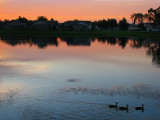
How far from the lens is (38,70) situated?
116 feet

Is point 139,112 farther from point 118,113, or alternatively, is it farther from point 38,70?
point 38,70

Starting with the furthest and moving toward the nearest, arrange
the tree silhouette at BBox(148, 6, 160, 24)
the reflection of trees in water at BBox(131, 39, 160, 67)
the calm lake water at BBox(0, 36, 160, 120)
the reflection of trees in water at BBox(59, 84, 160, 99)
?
the tree silhouette at BBox(148, 6, 160, 24), the reflection of trees in water at BBox(131, 39, 160, 67), the reflection of trees in water at BBox(59, 84, 160, 99), the calm lake water at BBox(0, 36, 160, 120)

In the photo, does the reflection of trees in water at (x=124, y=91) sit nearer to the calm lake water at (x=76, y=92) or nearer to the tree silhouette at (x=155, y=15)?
the calm lake water at (x=76, y=92)

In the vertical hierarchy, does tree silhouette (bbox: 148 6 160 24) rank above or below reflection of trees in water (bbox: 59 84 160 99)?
above

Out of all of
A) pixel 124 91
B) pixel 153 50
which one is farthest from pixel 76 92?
pixel 153 50

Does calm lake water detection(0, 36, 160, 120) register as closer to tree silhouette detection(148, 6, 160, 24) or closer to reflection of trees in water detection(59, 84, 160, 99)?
reflection of trees in water detection(59, 84, 160, 99)

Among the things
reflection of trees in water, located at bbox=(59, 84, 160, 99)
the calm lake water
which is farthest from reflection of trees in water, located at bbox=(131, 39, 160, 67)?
→ reflection of trees in water, located at bbox=(59, 84, 160, 99)

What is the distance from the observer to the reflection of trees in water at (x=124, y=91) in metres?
24.1

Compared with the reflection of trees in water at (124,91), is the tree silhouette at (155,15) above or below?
above

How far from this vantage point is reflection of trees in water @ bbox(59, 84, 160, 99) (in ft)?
79.0

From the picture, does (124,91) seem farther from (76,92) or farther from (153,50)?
(153,50)

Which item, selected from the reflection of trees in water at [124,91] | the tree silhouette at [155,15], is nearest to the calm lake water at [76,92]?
the reflection of trees in water at [124,91]

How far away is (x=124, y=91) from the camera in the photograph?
25156 mm

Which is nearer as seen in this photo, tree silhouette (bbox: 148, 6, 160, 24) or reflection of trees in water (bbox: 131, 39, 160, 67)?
reflection of trees in water (bbox: 131, 39, 160, 67)
